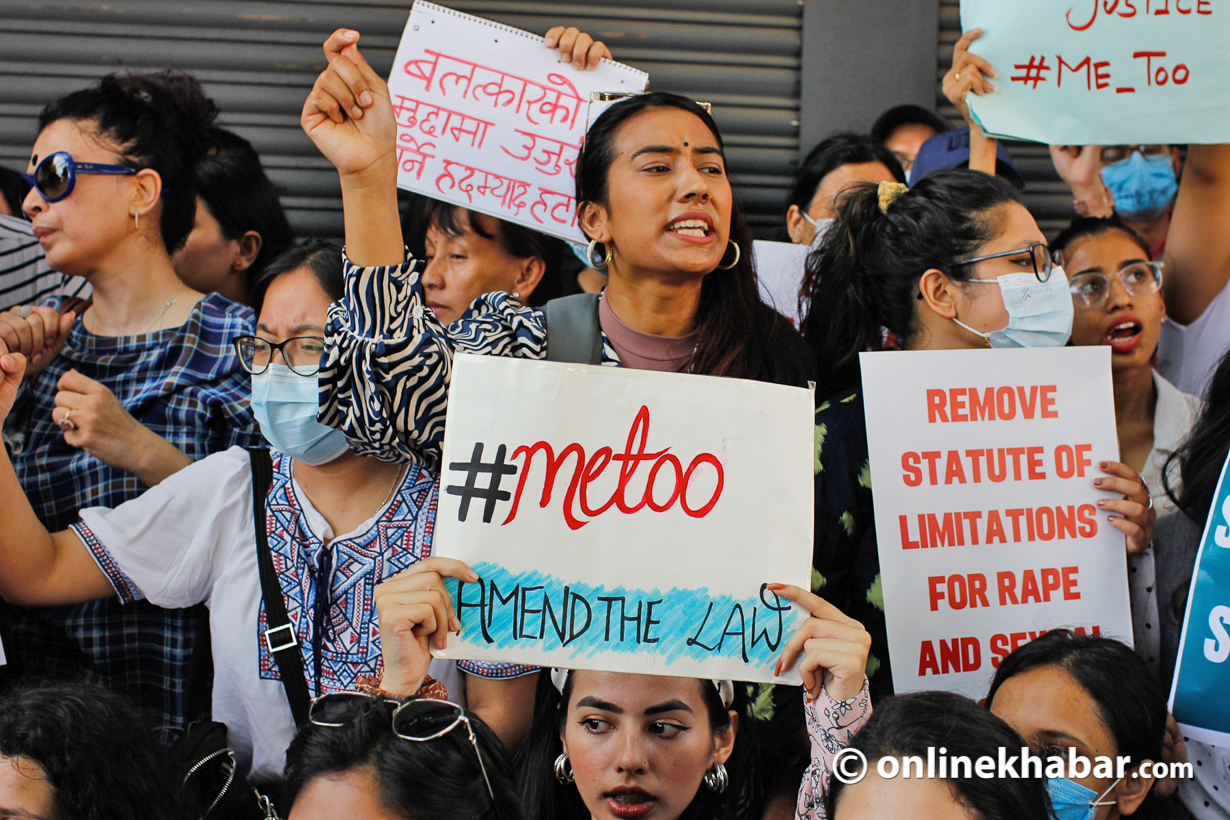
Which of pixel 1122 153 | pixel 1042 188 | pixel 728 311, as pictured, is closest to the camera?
pixel 728 311

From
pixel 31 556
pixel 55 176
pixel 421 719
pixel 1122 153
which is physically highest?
pixel 1122 153

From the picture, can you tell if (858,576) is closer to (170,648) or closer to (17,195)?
(170,648)

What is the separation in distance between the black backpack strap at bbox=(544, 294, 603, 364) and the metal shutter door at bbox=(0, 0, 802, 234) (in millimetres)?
2015

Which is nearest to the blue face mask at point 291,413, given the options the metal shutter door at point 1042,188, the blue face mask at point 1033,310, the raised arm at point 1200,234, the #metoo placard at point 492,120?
the #metoo placard at point 492,120

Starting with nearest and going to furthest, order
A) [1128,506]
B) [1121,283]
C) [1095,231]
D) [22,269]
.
A: [1128,506] → [1121,283] → [1095,231] → [22,269]

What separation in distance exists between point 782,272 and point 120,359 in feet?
6.31

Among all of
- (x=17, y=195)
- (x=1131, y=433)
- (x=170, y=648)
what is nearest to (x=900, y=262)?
(x=1131, y=433)

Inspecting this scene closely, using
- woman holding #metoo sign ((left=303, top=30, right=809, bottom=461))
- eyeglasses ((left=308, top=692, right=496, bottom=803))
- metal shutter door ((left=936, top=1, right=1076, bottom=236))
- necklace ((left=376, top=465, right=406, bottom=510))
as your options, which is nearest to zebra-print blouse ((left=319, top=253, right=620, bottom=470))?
woman holding #metoo sign ((left=303, top=30, right=809, bottom=461))

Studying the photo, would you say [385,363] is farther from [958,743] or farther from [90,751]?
[958,743]

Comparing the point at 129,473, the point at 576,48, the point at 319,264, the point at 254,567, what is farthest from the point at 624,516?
the point at 576,48

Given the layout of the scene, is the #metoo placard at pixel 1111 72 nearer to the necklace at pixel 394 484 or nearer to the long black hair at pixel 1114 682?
the long black hair at pixel 1114 682

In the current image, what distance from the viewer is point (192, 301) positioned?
3186 millimetres

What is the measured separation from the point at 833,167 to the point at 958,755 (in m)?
2.64

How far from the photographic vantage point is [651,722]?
7.30 ft
